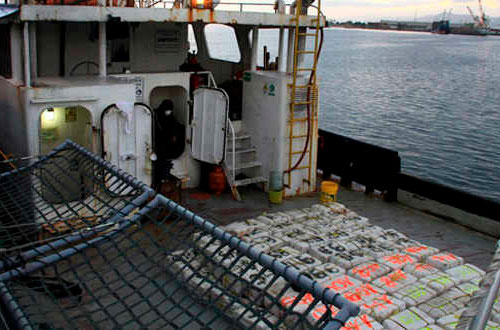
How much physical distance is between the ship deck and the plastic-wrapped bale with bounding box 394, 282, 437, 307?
2.50 meters

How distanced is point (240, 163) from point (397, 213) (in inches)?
140

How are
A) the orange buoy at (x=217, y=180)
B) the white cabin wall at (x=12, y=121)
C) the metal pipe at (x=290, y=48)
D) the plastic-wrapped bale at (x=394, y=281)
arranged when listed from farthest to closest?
the metal pipe at (x=290, y=48) < the orange buoy at (x=217, y=180) < the white cabin wall at (x=12, y=121) < the plastic-wrapped bale at (x=394, y=281)

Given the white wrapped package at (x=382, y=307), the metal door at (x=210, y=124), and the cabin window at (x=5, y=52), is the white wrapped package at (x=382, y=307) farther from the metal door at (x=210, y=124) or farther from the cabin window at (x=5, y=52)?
the cabin window at (x=5, y=52)

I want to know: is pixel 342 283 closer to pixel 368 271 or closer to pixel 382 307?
pixel 368 271

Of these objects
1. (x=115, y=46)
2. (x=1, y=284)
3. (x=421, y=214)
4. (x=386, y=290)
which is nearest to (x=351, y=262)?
(x=386, y=290)

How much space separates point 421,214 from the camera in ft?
37.2

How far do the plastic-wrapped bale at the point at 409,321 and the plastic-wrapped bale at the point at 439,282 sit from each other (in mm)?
753

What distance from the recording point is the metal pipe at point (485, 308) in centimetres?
202

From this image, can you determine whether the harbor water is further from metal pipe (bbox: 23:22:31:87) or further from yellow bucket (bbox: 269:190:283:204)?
metal pipe (bbox: 23:22:31:87)

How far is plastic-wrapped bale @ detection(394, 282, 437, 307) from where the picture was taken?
22.5ft

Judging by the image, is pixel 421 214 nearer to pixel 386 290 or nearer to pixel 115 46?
pixel 386 290

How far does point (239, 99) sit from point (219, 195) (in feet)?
9.06

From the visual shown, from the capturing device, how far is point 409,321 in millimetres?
6348

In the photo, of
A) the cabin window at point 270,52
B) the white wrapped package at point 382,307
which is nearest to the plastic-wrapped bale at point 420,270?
the white wrapped package at point 382,307
